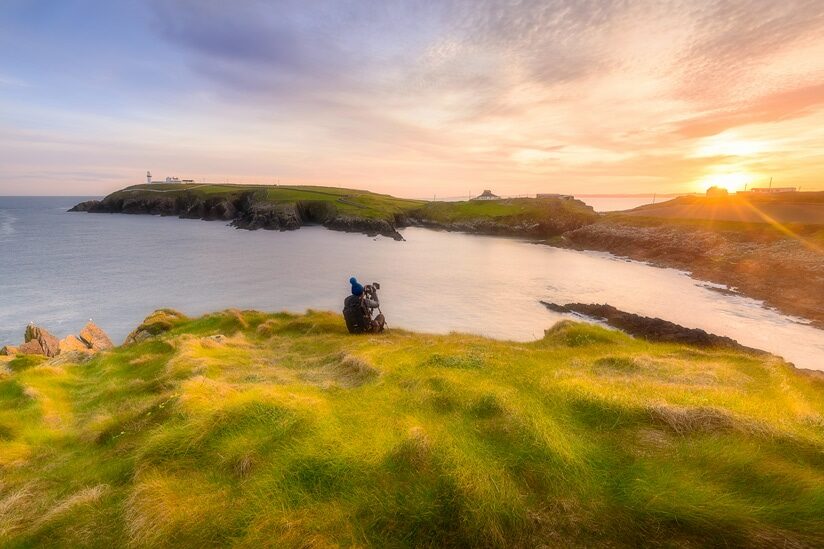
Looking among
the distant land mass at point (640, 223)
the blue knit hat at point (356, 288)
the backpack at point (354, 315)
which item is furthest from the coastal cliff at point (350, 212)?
the blue knit hat at point (356, 288)

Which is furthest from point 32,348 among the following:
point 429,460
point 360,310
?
point 429,460

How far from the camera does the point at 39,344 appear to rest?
67.1 feet

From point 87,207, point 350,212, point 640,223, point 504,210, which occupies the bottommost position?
point 87,207

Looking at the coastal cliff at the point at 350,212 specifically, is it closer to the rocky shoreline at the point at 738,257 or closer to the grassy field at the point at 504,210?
the grassy field at the point at 504,210

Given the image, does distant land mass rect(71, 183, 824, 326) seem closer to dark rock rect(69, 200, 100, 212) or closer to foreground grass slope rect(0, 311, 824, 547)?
dark rock rect(69, 200, 100, 212)

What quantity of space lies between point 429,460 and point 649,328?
92.1 ft

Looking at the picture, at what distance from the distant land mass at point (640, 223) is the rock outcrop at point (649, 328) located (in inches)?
546

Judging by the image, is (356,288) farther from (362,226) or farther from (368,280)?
(362,226)

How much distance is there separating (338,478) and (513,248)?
260 ft

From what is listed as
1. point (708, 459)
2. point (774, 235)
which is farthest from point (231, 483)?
point (774, 235)

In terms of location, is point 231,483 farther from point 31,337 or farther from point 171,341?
point 31,337

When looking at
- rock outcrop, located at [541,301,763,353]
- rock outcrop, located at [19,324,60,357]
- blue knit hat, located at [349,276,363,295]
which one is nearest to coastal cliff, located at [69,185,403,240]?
rock outcrop, located at [541,301,763,353]

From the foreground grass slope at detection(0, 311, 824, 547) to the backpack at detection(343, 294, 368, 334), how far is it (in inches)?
296

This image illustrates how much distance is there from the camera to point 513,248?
81562mm
